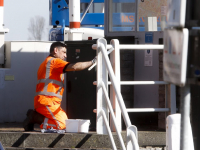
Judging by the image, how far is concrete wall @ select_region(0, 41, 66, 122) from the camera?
9977 millimetres

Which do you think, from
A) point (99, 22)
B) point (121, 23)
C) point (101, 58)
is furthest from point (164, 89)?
point (99, 22)

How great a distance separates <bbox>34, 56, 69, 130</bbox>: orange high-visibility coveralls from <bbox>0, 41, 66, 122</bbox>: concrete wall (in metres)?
3.07

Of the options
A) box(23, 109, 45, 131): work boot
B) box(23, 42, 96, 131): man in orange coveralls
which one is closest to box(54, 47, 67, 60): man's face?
box(23, 42, 96, 131): man in orange coveralls

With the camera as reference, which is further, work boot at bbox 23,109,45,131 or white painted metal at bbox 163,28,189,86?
work boot at bbox 23,109,45,131

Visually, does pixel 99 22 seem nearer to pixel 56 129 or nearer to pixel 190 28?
pixel 56 129

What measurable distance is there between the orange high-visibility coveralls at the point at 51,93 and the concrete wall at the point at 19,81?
3065mm

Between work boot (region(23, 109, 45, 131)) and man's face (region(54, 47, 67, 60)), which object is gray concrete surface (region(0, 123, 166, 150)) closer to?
work boot (region(23, 109, 45, 131))

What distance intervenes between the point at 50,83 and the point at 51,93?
14cm

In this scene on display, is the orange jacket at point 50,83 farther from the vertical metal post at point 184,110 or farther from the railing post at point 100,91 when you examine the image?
the vertical metal post at point 184,110

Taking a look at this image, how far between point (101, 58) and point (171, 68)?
3.34m

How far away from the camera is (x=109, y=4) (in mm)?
8852

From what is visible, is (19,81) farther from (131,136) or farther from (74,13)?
(131,136)

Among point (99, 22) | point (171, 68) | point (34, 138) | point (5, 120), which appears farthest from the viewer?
point (99, 22)

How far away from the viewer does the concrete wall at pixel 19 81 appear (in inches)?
393
